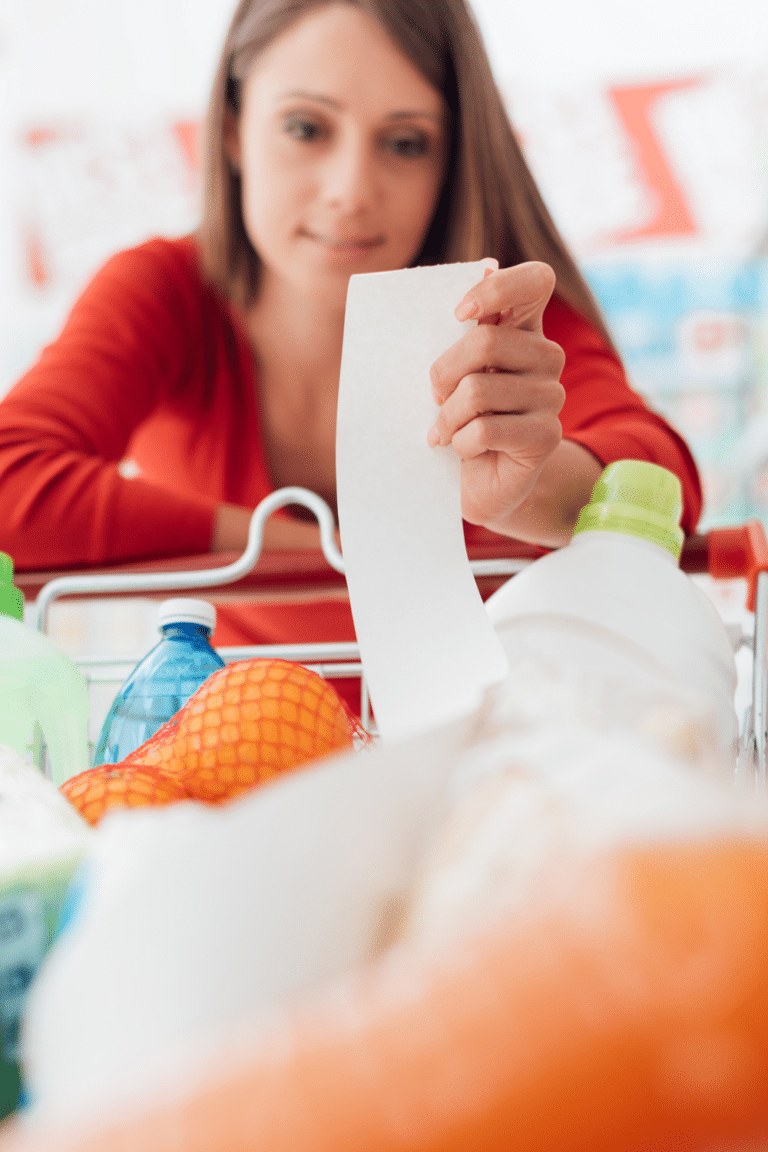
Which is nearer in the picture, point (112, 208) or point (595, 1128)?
point (595, 1128)

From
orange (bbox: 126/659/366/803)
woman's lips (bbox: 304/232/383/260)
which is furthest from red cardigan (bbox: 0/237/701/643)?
orange (bbox: 126/659/366/803)

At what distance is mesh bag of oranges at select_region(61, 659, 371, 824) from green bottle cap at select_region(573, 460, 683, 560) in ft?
0.51

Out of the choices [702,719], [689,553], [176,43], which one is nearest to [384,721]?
[702,719]

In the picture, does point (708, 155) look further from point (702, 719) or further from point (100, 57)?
point (702, 719)

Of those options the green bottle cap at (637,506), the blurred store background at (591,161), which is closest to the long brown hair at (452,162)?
A: the green bottle cap at (637,506)

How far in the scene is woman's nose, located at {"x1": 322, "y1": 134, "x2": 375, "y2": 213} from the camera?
127 centimetres

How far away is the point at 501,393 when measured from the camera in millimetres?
523

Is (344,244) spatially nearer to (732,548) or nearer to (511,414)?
(732,548)

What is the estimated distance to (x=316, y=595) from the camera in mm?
870

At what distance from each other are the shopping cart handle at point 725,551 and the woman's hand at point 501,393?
0.60 ft

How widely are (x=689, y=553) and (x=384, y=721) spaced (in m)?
0.44

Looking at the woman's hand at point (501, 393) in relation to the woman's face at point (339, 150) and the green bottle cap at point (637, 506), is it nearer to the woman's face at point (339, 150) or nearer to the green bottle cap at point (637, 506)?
the green bottle cap at point (637, 506)

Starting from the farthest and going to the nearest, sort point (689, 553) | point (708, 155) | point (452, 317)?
point (708, 155), point (689, 553), point (452, 317)

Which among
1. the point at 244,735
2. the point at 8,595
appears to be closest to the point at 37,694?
the point at 8,595
